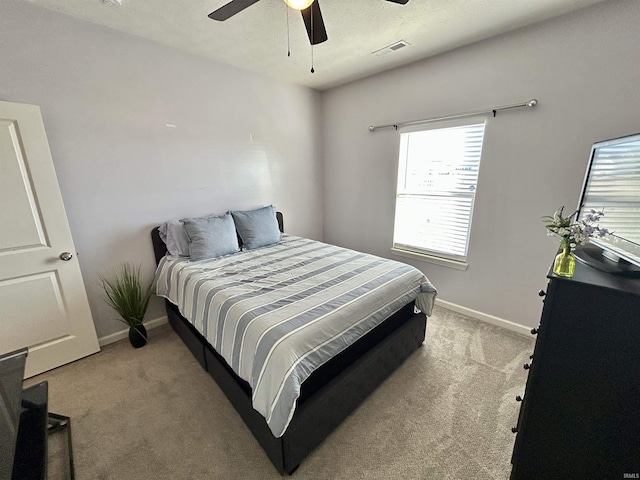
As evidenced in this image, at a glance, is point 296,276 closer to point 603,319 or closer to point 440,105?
point 603,319

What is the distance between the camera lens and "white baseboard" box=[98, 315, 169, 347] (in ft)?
7.63

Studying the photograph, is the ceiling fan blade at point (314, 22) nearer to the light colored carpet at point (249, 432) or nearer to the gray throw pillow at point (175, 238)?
the gray throw pillow at point (175, 238)

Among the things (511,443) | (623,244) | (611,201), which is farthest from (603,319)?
(511,443)

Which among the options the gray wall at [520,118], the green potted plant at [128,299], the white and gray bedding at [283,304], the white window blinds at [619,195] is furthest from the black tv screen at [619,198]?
the green potted plant at [128,299]

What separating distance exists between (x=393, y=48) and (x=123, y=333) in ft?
12.0

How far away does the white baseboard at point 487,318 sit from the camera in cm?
240

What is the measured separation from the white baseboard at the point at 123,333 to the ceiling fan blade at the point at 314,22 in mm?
2833

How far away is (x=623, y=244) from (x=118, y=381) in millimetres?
3051

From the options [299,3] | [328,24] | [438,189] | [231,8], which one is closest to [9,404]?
[231,8]

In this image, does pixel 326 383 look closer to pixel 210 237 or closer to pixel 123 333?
pixel 210 237

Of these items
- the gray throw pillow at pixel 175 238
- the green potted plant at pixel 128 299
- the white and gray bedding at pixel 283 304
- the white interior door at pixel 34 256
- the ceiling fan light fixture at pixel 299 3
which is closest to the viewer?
the white and gray bedding at pixel 283 304

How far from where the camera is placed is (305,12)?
1.57 metres

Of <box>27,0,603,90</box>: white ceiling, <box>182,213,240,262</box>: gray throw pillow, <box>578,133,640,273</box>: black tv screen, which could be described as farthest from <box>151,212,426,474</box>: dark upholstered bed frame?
<box>27,0,603,90</box>: white ceiling

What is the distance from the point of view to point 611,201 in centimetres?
120
